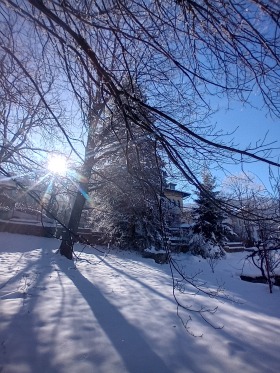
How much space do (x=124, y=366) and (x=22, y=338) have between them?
1.38 meters

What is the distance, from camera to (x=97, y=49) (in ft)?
9.44

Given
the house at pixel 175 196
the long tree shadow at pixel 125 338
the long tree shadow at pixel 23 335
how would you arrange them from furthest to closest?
the house at pixel 175 196, the long tree shadow at pixel 125 338, the long tree shadow at pixel 23 335

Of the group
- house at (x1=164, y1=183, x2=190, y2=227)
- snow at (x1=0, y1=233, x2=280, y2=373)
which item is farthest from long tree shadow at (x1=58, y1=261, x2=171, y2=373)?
house at (x1=164, y1=183, x2=190, y2=227)

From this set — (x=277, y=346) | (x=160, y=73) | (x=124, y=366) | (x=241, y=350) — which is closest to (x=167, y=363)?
(x=124, y=366)

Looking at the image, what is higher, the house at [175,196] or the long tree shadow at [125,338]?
the house at [175,196]

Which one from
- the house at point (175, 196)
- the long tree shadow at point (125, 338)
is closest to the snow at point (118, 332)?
Result: the long tree shadow at point (125, 338)

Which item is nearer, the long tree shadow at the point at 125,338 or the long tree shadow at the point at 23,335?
the long tree shadow at the point at 23,335

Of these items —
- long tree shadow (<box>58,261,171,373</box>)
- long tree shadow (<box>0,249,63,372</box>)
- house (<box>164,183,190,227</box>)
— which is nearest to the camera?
long tree shadow (<box>0,249,63,372</box>)

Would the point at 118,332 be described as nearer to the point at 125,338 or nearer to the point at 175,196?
the point at 125,338

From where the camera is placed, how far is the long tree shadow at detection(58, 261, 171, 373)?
3090mm

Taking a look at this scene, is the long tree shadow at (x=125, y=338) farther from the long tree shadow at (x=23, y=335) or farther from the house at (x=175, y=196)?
the house at (x=175, y=196)

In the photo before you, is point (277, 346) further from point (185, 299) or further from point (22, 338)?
point (22, 338)

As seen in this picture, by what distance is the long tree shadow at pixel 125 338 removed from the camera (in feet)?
10.1

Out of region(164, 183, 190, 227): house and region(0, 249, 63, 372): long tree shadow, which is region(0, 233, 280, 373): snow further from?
region(164, 183, 190, 227): house
